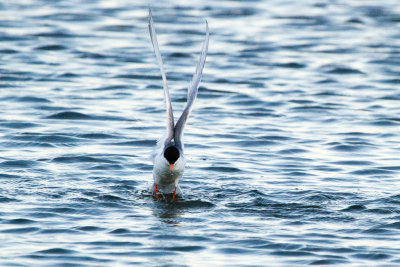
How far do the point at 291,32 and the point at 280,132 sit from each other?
10.1 meters

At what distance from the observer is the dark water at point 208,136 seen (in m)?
9.74

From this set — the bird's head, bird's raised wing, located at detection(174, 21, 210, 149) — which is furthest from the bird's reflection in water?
bird's raised wing, located at detection(174, 21, 210, 149)

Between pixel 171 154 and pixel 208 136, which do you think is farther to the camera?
pixel 208 136

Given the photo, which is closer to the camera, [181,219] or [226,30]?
Answer: [181,219]

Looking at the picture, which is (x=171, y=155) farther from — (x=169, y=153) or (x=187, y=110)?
(x=187, y=110)

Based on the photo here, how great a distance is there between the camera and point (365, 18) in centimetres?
2673

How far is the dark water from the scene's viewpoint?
974 cm

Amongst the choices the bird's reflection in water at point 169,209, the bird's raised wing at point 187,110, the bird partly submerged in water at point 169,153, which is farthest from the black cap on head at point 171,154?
the bird's reflection in water at point 169,209

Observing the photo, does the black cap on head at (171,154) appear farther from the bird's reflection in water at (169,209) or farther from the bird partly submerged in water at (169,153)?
the bird's reflection in water at (169,209)

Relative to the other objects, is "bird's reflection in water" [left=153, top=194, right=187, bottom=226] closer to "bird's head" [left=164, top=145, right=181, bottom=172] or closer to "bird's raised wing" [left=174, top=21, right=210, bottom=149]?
"bird's head" [left=164, top=145, right=181, bottom=172]

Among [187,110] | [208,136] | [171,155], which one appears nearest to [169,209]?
[171,155]

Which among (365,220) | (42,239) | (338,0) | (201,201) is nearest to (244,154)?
(201,201)

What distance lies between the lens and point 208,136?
1505cm

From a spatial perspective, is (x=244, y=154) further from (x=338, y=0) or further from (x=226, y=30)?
(x=338, y=0)
